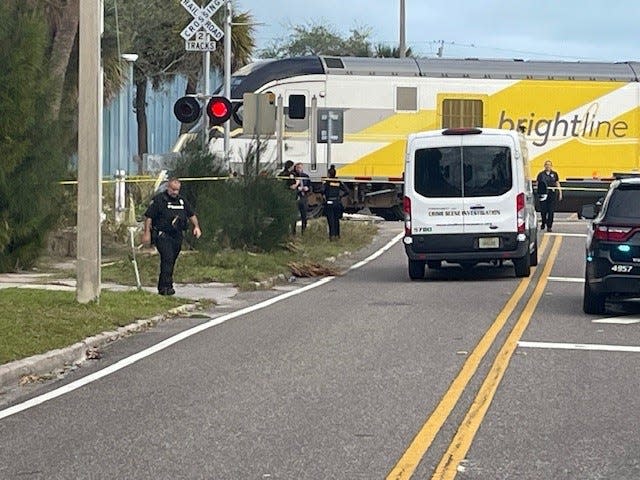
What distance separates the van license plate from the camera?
2203 centimetres

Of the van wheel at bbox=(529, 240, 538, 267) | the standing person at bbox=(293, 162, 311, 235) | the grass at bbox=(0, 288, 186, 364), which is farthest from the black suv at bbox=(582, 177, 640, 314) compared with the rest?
the standing person at bbox=(293, 162, 311, 235)

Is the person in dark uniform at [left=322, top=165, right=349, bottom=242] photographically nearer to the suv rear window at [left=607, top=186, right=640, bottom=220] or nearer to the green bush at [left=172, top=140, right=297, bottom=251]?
the green bush at [left=172, top=140, right=297, bottom=251]

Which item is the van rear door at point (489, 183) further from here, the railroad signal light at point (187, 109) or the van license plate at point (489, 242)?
the railroad signal light at point (187, 109)

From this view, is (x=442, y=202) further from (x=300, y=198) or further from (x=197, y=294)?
(x=300, y=198)

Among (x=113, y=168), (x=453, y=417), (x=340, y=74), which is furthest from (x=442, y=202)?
(x=113, y=168)

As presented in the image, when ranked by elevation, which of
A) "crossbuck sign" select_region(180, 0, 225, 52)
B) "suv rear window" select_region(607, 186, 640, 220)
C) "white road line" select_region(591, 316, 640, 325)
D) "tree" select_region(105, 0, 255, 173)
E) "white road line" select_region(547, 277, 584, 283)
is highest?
"tree" select_region(105, 0, 255, 173)

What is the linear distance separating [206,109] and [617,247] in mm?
8892

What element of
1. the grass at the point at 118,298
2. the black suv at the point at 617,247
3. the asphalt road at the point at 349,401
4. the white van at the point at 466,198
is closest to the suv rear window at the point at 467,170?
the white van at the point at 466,198

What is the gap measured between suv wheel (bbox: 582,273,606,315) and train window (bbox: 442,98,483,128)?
799 inches

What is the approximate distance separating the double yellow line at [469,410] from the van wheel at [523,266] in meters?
4.55

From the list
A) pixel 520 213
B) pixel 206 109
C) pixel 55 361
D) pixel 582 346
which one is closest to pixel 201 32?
pixel 206 109

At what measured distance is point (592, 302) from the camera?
1745 centimetres

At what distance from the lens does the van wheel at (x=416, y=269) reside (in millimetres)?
22734

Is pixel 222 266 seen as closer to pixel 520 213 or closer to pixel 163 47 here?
pixel 520 213
